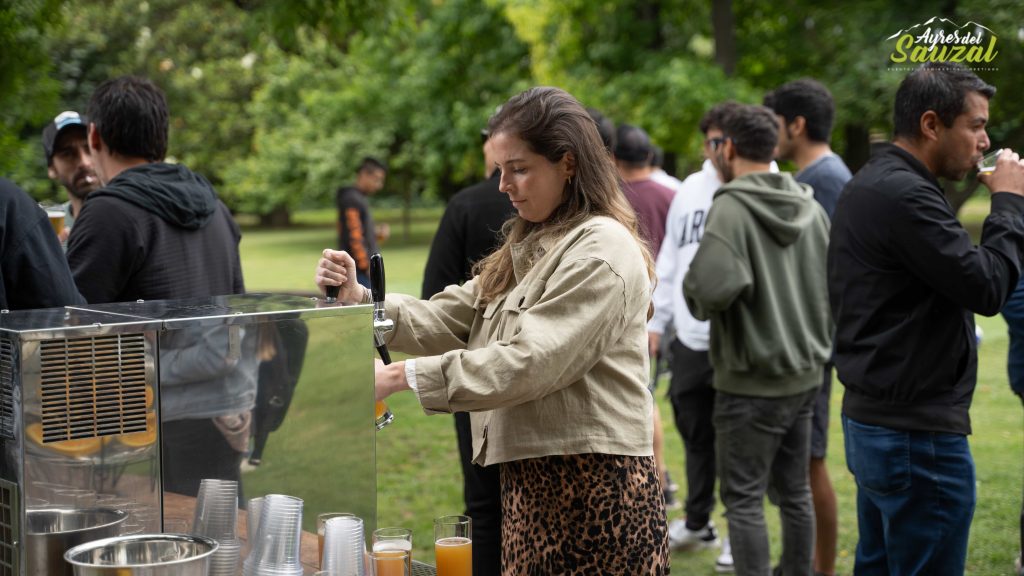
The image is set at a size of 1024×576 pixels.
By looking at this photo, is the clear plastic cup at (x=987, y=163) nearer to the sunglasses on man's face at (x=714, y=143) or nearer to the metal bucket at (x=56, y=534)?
the sunglasses on man's face at (x=714, y=143)

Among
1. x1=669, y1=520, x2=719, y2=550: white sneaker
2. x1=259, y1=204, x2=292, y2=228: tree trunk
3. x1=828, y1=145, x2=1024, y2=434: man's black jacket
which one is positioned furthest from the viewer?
x1=259, y1=204, x2=292, y2=228: tree trunk

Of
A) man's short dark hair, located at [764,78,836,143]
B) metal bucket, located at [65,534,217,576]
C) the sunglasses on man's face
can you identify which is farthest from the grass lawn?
the sunglasses on man's face

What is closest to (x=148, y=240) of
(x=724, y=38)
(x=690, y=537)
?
(x=690, y=537)

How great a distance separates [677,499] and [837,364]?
3201mm

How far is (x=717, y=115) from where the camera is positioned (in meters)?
5.04

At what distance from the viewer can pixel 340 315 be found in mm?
2238

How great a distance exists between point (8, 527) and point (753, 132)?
10.8 ft

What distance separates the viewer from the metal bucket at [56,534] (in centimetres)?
196

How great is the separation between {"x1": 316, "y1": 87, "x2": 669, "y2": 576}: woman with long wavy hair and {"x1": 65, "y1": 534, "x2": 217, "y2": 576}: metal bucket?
0.55m

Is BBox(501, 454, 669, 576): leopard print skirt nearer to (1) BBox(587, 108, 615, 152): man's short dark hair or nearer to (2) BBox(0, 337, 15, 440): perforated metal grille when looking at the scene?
(2) BBox(0, 337, 15, 440): perforated metal grille

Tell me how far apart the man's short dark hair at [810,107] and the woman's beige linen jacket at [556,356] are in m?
2.80

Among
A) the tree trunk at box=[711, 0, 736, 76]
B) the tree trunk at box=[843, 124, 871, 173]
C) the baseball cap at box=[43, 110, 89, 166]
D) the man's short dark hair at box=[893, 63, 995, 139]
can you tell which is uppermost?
the tree trunk at box=[711, 0, 736, 76]

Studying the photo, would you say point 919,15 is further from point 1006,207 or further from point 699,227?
point 1006,207

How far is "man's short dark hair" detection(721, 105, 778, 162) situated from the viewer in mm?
A: 4410
